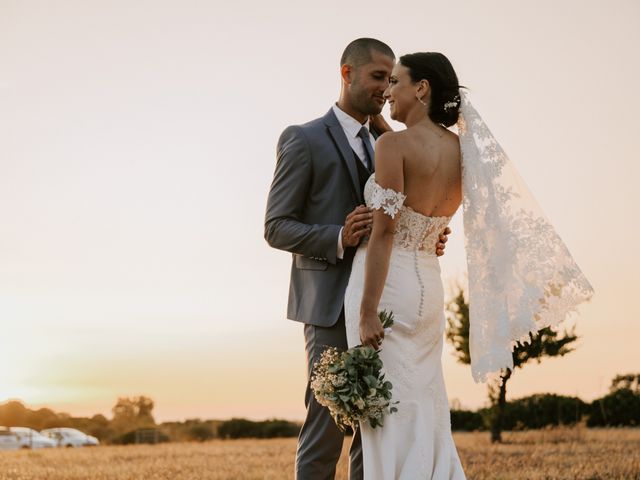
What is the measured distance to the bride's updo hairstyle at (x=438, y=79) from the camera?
14.9 ft

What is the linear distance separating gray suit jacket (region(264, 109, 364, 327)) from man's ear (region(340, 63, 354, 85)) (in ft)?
1.22

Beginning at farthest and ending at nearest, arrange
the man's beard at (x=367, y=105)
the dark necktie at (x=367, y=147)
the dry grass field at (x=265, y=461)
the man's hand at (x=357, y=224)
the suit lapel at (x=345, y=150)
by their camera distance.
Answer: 1. the dry grass field at (x=265, y=461)
2. the man's beard at (x=367, y=105)
3. the dark necktie at (x=367, y=147)
4. the suit lapel at (x=345, y=150)
5. the man's hand at (x=357, y=224)

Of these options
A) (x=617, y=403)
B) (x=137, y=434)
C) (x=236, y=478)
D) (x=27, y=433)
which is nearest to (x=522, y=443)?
(x=617, y=403)

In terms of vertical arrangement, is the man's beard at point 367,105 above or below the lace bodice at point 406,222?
above

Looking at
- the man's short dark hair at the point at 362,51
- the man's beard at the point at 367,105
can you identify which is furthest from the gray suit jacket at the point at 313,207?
the man's short dark hair at the point at 362,51

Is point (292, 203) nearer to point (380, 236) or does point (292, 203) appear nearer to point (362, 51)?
point (380, 236)

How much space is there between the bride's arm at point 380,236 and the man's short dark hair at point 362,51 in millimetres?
1241

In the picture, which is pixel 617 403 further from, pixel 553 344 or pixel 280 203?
pixel 280 203

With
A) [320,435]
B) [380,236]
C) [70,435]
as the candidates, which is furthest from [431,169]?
[70,435]

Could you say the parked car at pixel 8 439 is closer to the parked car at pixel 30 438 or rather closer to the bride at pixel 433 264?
the parked car at pixel 30 438

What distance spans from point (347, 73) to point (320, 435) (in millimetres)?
2307

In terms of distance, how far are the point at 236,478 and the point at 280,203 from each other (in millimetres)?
4845

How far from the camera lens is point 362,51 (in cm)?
545

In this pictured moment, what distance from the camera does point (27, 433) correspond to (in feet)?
69.7
